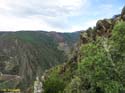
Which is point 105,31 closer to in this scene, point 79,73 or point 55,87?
point 55,87

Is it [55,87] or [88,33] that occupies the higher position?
[88,33]

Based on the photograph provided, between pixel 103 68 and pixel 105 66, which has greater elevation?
pixel 105 66

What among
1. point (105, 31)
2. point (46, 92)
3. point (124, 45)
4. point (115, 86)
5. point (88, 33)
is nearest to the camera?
point (115, 86)

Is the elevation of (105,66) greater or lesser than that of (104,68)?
greater

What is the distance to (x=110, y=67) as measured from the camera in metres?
58.3

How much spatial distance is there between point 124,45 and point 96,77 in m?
5.97

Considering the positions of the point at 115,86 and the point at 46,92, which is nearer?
the point at 115,86

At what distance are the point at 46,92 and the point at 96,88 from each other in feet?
123

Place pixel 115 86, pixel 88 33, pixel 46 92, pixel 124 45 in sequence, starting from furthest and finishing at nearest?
1. pixel 88 33
2. pixel 46 92
3. pixel 124 45
4. pixel 115 86

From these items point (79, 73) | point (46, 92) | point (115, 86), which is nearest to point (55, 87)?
point (46, 92)

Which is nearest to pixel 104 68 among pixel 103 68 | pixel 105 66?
pixel 103 68

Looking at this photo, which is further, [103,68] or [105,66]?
[103,68]

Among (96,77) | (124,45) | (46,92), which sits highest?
(124,45)

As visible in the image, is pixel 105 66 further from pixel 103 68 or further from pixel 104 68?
pixel 103 68
